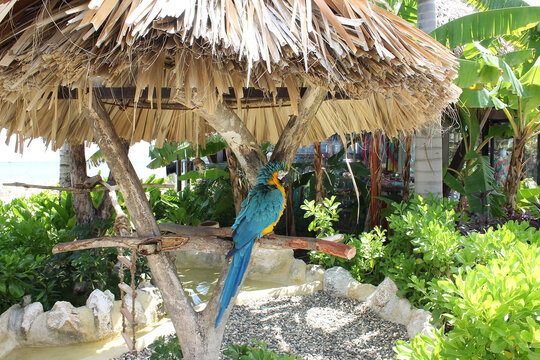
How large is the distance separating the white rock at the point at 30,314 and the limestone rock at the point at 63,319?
11 cm

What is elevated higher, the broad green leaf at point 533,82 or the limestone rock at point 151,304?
the broad green leaf at point 533,82

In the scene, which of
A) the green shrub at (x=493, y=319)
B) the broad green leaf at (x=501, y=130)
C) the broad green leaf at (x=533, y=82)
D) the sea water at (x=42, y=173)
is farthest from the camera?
the sea water at (x=42, y=173)

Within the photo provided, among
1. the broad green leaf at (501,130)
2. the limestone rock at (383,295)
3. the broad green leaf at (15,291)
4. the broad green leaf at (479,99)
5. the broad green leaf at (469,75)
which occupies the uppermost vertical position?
the broad green leaf at (469,75)

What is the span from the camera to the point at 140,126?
2.71 metres

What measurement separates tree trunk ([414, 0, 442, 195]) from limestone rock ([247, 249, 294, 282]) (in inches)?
69.6

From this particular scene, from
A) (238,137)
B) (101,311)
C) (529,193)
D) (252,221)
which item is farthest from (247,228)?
(529,193)

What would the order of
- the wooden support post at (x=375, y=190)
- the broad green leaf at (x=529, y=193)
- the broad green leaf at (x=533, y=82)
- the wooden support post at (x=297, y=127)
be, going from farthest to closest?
the broad green leaf at (x=529, y=193), the wooden support post at (x=375, y=190), the broad green leaf at (x=533, y=82), the wooden support post at (x=297, y=127)

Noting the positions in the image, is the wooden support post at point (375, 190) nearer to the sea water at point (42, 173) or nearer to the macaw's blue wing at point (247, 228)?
the macaw's blue wing at point (247, 228)

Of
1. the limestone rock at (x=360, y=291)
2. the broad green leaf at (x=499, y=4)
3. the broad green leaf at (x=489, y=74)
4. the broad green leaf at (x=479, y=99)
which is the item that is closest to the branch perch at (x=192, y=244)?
the limestone rock at (x=360, y=291)

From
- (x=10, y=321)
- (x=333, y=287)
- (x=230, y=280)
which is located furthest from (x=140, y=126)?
(x=333, y=287)

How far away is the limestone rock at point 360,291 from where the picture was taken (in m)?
3.84

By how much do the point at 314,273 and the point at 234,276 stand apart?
296 centimetres

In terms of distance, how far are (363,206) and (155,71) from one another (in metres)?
4.85

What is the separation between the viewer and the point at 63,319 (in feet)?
10.3
